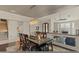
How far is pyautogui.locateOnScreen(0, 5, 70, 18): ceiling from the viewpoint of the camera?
206 cm

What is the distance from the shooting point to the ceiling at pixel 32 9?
2.06 m

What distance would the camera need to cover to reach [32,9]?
210cm

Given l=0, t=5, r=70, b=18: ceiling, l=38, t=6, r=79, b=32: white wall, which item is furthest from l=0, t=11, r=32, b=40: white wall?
l=38, t=6, r=79, b=32: white wall

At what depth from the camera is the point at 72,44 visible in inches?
78.5

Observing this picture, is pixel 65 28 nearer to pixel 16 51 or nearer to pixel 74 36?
pixel 74 36

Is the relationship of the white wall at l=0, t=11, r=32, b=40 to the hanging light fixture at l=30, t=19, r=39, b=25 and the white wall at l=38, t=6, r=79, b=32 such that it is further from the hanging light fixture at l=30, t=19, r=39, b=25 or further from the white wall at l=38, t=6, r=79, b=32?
the white wall at l=38, t=6, r=79, b=32

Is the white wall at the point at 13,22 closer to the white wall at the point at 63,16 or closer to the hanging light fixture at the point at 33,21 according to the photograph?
the hanging light fixture at the point at 33,21

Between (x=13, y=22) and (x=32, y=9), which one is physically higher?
(x=32, y=9)

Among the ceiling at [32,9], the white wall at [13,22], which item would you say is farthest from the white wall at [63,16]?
the white wall at [13,22]

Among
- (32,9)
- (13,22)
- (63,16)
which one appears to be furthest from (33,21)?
(63,16)

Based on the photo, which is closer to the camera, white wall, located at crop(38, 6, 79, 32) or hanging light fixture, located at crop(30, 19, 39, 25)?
white wall, located at crop(38, 6, 79, 32)

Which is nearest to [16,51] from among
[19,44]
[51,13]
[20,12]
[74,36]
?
[19,44]

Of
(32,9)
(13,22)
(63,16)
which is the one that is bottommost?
(13,22)

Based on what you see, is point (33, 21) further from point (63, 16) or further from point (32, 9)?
point (63, 16)
